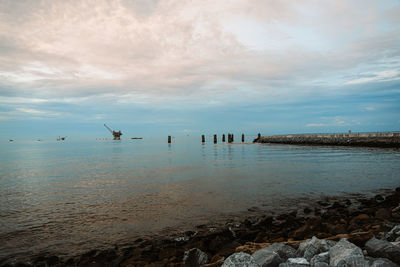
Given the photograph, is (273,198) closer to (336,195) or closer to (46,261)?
(336,195)

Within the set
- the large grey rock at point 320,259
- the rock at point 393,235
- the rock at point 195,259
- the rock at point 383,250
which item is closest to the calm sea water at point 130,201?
the rock at point 195,259

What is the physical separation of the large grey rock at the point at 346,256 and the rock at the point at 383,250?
0.45 metres

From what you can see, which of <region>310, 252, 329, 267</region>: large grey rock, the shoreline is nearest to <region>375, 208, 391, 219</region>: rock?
the shoreline

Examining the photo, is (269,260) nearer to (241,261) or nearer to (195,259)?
(241,261)

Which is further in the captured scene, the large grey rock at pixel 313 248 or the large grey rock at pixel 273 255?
the large grey rock at pixel 313 248

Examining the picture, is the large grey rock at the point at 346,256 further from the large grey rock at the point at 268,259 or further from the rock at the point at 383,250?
the large grey rock at the point at 268,259

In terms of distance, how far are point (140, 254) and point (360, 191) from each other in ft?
39.0

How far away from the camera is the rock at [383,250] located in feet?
13.1

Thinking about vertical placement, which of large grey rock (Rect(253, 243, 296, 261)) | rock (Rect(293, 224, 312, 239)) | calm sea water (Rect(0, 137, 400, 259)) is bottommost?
calm sea water (Rect(0, 137, 400, 259))

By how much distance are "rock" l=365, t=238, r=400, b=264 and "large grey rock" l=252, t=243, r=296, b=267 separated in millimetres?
1192

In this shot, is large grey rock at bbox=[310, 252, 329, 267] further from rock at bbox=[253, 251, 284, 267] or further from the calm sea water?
the calm sea water

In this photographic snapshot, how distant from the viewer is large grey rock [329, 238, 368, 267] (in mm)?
3643

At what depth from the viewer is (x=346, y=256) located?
3.79 metres

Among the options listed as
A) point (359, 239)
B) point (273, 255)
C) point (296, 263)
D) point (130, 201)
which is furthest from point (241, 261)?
point (130, 201)
